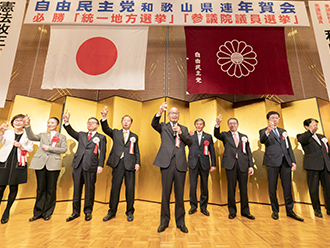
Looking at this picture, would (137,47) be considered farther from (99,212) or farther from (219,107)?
(99,212)

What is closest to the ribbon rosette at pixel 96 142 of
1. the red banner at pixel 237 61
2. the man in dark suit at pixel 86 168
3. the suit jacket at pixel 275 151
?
the man in dark suit at pixel 86 168

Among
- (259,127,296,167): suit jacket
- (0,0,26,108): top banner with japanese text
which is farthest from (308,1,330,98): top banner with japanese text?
(0,0,26,108): top banner with japanese text

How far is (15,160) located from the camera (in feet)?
8.63

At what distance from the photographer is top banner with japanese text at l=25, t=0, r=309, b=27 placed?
3.60 m

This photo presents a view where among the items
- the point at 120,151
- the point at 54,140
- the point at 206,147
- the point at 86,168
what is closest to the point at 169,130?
the point at 120,151

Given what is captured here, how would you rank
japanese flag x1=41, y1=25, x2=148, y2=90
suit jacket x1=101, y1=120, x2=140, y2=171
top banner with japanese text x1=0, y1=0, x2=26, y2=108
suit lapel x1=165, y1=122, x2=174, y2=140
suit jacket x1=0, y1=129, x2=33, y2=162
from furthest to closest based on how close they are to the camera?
japanese flag x1=41, y1=25, x2=148, y2=90
top banner with japanese text x1=0, y1=0, x2=26, y2=108
suit jacket x1=101, y1=120, x2=140, y2=171
suit jacket x1=0, y1=129, x2=33, y2=162
suit lapel x1=165, y1=122, x2=174, y2=140

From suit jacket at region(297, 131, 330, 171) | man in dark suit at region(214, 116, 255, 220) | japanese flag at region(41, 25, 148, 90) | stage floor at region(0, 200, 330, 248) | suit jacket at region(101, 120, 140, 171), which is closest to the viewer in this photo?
stage floor at region(0, 200, 330, 248)

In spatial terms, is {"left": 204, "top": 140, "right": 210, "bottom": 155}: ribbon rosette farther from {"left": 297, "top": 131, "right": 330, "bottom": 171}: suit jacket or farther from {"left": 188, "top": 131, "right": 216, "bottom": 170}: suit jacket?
{"left": 297, "top": 131, "right": 330, "bottom": 171}: suit jacket

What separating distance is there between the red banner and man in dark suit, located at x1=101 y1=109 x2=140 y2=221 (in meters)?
1.53

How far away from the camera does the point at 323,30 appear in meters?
3.39

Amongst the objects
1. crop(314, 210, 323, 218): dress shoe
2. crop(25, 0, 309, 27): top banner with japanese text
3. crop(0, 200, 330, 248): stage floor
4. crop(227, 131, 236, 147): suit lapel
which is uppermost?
crop(25, 0, 309, 27): top banner with japanese text

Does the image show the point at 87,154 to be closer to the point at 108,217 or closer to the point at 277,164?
the point at 108,217

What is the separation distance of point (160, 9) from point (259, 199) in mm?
4290

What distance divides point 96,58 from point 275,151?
11.6 ft
